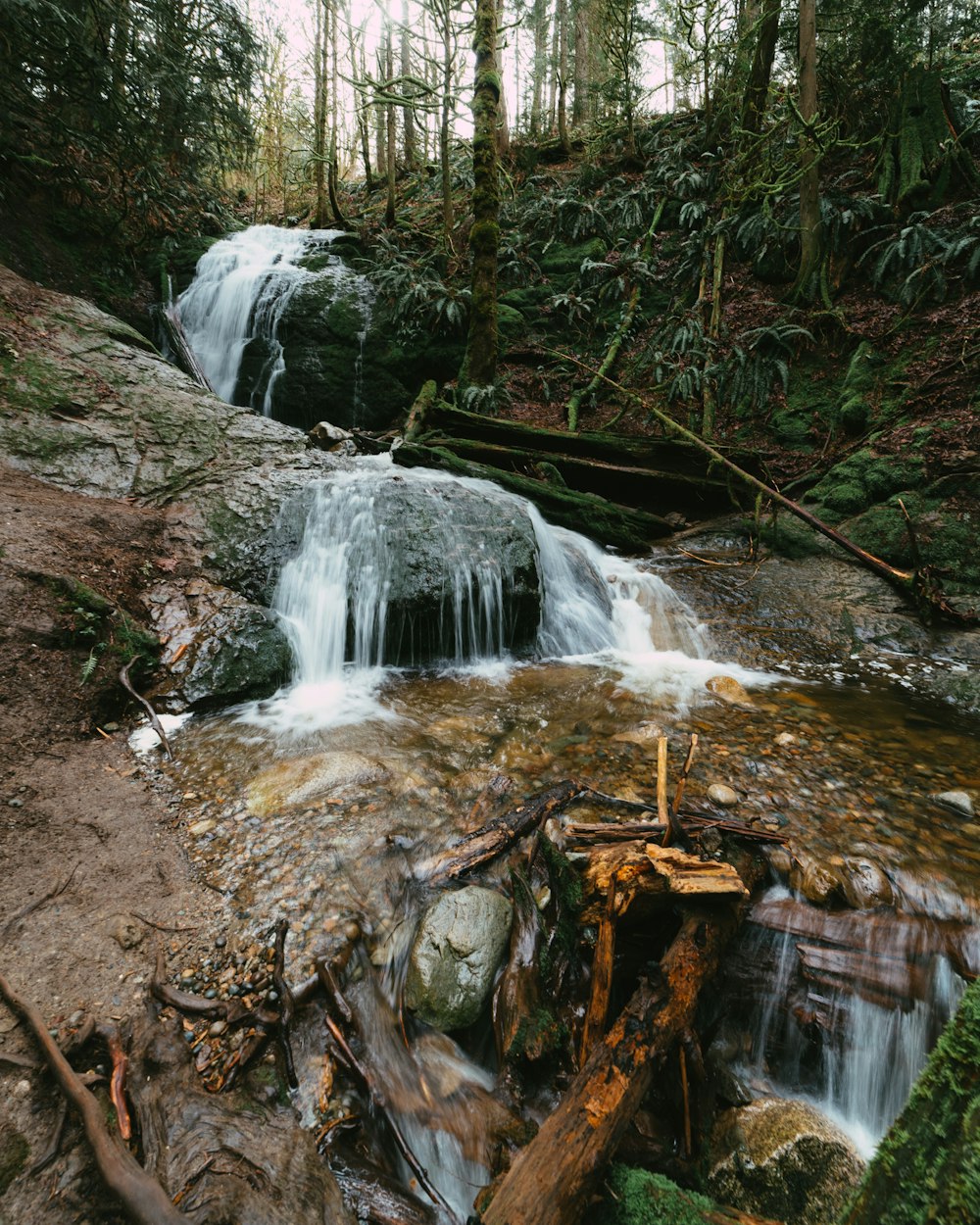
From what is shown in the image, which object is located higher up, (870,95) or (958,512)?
(870,95)

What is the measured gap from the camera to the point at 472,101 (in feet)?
26.9

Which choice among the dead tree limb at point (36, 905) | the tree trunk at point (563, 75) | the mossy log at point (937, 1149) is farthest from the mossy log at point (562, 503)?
the tree trunk at point (563, 75)

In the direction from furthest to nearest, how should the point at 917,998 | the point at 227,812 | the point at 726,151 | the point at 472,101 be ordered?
the point at 726,151, the point at 472,101, the point at 227,812, the point at 917,998

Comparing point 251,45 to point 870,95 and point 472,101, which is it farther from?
point 870,95

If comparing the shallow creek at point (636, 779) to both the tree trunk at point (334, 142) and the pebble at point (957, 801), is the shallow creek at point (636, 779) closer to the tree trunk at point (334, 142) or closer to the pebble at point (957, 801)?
the pebble at point (957, 801)

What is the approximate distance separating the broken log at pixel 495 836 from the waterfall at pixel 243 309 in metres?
9.58

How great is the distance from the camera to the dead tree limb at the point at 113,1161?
1272 mm

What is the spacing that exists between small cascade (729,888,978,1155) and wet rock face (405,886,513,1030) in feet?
2.97

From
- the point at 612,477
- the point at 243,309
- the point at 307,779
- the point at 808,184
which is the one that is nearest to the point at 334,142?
the point at 243,309

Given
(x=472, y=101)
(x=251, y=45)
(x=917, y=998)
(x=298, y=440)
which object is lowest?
(x=917, y=998)

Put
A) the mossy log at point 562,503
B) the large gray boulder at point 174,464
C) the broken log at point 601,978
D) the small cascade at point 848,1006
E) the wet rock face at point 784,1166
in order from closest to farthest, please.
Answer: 1. the wet rock face at point 784,1166
2. the broken log at point 601,978
3. the small cascade at point 848,1006
4. the large gray boulder at point 174,464
5. the mossy log at point 562,503

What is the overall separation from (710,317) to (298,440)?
7.78m

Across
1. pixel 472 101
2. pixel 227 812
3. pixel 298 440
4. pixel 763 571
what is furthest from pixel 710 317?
pixel 227 812

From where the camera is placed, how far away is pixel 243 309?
35.3 ft
